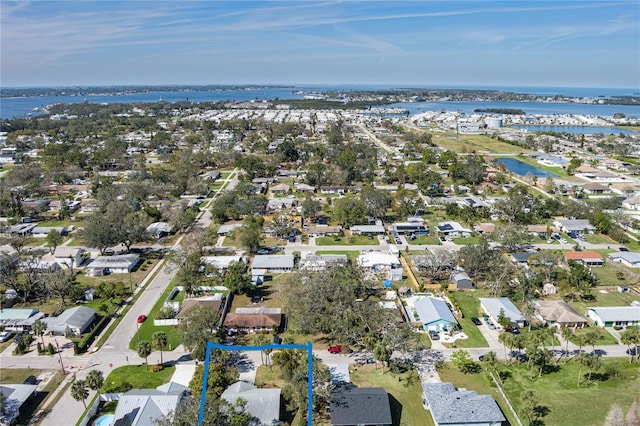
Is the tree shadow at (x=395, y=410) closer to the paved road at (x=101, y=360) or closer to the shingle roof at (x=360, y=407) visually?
the shingle roof at (x=360, y=407)

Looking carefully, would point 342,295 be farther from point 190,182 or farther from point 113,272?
point 190,182

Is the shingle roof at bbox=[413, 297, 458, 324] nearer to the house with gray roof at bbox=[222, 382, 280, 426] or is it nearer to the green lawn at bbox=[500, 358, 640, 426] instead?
the green lawn at bbox=[500, 358, 640, 426]

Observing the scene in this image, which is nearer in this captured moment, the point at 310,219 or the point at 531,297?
the point at 531,297

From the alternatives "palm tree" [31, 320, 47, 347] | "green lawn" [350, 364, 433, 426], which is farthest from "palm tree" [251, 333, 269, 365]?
"palm tree" [31, 320, 47, 347]

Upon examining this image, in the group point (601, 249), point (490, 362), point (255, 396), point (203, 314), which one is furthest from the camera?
point (601, 249)

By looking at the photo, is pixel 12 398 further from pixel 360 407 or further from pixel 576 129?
pixel 576 129

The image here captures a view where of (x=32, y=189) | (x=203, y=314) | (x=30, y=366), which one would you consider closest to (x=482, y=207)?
(x=203, y=314)

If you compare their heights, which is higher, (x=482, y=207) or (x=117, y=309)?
(x=482, y=207)
